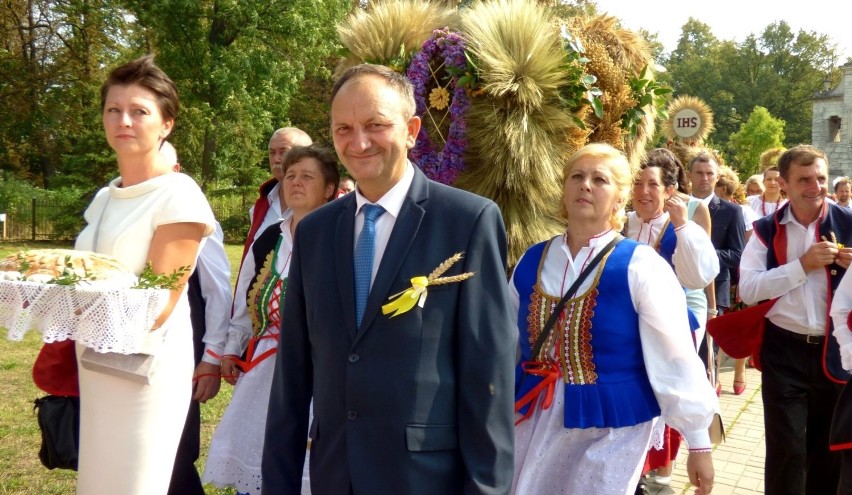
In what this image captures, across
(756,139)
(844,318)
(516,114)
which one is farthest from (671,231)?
(756,139)

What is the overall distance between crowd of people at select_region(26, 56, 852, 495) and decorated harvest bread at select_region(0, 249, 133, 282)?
0.83 feet

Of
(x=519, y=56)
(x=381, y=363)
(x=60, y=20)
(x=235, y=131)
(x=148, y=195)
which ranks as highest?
(x=60, y=20)

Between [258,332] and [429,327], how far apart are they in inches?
70.9

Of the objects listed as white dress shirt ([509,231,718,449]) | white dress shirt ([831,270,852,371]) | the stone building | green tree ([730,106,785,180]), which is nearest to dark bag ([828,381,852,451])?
white dress shirt ([831,270,852,371])

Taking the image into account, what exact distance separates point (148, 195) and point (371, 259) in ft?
3.52

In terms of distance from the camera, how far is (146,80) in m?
2.82

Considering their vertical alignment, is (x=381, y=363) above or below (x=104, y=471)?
above

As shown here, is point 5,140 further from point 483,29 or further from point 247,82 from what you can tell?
point 483,29

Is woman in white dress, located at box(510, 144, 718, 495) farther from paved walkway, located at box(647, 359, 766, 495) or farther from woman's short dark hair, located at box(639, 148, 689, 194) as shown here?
paved walkway, located at box(647, 359, 766, 495)

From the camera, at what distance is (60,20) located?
26.1m

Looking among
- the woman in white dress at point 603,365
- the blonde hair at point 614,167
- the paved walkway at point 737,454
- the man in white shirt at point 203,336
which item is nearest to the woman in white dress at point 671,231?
the paved walkway at point 737,454

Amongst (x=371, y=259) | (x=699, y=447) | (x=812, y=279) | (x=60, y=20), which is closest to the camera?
(x=371, y=259)

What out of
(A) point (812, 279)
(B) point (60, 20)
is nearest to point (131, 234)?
(A) point (812, 279)

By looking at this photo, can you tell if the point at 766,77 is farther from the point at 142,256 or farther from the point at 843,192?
the point at 142,256
